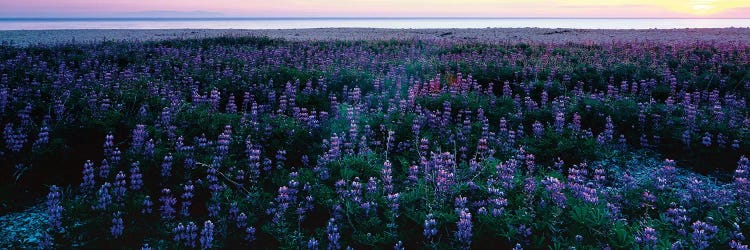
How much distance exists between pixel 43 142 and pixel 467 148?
579cm

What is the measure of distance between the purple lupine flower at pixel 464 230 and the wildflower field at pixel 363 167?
0.07 ft

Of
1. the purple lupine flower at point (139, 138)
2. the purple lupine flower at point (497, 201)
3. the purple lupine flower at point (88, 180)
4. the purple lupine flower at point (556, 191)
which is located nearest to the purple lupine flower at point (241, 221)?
the purple lupine flower at point (88, 180)

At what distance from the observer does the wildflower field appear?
488 centimetres

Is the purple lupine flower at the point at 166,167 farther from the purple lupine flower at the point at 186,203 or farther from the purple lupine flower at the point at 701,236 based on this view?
the purple lupine flower at the point at 701,236

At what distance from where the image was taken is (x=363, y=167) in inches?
249

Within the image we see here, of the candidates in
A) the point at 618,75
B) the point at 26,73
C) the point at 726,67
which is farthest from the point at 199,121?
the point at 726,67

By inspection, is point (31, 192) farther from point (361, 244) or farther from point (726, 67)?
point (726, 67)

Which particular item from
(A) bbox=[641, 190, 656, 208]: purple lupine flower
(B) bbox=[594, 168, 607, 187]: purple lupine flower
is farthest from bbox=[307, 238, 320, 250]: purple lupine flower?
(A) bbox=[641, 190, 656, 208]: purple lupine flower

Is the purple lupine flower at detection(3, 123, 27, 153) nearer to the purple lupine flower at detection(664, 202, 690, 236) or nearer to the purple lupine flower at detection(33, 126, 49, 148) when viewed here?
the purple lupine flower at detection(33, 126, 49, 148)

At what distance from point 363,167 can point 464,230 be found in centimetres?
207

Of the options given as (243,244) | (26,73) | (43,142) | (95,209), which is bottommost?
(243,244)

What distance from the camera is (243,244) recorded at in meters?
5.05

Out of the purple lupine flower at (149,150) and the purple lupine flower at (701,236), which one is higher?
the purple lupine flower at (149,150)

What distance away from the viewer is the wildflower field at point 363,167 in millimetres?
4875
